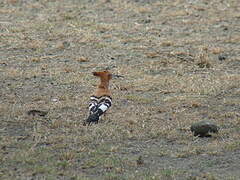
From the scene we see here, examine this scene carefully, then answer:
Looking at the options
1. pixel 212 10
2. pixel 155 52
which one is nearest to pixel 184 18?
pixel 212 10

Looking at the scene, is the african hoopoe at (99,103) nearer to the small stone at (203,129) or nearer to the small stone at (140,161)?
the small stone at (203,129)

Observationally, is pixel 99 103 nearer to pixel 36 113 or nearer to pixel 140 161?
pixel 36 113

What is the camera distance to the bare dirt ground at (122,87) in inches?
286

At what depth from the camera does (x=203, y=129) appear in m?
8.30

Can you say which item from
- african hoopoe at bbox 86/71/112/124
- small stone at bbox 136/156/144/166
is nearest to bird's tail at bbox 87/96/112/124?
african hoopoe at bbox 86/71/112/124

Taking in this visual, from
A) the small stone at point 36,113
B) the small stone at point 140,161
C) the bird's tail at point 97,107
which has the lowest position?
the small stone at point 140,161

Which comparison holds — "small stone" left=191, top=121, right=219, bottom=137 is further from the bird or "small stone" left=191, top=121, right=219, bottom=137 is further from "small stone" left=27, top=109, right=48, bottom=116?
"small stone" left=27, top=109, right=48, bottom=116

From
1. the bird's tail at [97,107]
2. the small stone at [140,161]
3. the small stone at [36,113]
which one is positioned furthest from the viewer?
the small stone at [36,113]

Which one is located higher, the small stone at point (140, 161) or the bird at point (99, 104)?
the bird at point (99, 104)

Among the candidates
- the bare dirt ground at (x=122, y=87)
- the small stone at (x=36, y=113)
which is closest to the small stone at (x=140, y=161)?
the bare dirt ground at (x=122, y=87)

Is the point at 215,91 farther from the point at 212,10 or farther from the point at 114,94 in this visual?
the point at 212,10

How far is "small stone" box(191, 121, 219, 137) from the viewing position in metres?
8.30

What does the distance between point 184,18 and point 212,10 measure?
56.7 inches

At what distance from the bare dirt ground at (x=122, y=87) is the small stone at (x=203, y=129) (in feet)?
0.31
